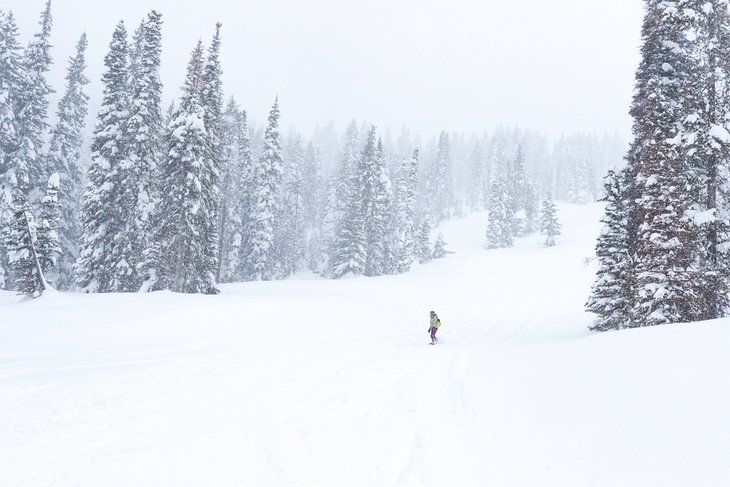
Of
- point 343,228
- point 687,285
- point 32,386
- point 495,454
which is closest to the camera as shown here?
point 495,454

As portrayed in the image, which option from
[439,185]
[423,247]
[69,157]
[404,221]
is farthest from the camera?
[439,185]

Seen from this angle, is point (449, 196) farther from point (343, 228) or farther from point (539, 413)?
point (539, 413)

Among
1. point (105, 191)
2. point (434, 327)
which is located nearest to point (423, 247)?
point (105, 191)

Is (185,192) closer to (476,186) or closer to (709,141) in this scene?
(709,141)

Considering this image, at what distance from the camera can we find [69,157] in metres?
38.8

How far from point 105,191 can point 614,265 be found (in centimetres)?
3038

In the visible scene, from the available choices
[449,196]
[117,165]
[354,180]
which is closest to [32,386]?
[117,165]

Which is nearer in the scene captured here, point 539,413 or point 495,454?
point 495,454

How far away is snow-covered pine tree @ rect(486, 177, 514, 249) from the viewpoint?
7569cm

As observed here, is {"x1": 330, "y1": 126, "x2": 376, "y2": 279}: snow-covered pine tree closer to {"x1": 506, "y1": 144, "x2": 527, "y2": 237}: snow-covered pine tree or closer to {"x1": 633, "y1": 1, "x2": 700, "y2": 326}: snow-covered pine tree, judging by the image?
{"x1": 633, "y1": 1, "x2": 700, "y2": 326}: snow-covered pine tree

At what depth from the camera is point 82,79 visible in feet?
135

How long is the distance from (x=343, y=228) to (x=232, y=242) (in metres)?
13.0

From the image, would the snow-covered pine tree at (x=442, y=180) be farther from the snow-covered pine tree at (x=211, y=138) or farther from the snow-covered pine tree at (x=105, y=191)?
the snow-covered pine tree at (x=105, y=191)

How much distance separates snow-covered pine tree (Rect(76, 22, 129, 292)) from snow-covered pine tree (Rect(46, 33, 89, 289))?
888cm
